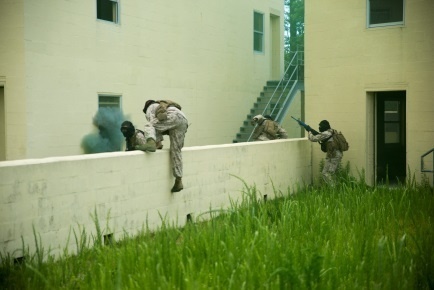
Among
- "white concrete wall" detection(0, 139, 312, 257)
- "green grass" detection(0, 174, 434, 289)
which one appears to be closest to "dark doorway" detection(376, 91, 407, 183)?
"white concrete wall" detection(0, 139, 312, 257)

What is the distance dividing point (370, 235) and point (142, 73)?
1031 cm

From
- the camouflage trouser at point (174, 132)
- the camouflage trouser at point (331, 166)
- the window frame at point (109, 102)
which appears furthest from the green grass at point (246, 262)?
the window frame at point (109, 102)

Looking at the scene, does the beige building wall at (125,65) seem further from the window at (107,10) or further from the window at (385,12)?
the window at (385,12)

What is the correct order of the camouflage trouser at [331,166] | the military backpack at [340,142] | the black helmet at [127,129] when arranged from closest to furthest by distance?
1. the black helmet at [127,129]
2. the military backpack at [340,142]
3. the camouflage trouser at [331,166]

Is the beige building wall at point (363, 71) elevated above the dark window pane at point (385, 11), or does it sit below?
below

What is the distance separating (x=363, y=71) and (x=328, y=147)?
213 cm

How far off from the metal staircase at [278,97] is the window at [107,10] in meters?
6.75

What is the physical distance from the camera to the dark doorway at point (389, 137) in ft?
56.9

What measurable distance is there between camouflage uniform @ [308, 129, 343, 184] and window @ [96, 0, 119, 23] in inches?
215

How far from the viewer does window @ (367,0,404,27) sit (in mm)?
16312

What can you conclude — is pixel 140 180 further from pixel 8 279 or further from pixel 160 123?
pixel 8 279

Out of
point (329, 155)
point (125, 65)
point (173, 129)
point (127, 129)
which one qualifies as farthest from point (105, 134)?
point (329, 155)

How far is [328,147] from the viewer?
16094 mm

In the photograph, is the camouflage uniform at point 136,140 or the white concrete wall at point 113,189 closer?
the white concrete wall at point 113,189
